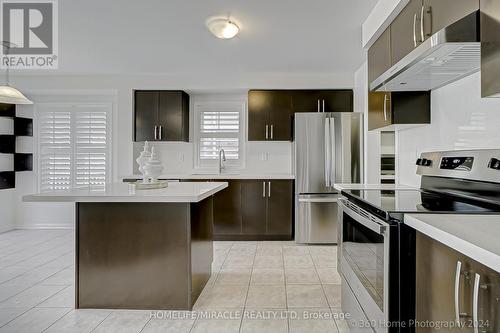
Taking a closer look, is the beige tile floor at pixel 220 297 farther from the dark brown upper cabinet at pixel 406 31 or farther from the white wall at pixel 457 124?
the dark brown upper cabinet at pixel 406 31

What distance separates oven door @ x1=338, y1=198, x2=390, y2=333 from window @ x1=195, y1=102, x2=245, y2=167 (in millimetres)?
3162

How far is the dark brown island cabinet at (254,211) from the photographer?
461cm

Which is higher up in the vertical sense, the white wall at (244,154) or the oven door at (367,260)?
the white wall at (244,154)

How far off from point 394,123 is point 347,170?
1.85 meters

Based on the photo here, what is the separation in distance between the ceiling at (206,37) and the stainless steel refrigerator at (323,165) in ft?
2.52

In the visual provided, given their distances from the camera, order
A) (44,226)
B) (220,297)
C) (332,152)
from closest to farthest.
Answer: (220,297)
(332,152)
(44,226)

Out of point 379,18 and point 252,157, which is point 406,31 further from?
point 252,157

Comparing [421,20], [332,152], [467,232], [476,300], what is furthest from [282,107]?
[476,300]

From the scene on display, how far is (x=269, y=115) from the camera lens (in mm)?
4867

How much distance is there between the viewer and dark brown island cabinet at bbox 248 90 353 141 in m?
4.82

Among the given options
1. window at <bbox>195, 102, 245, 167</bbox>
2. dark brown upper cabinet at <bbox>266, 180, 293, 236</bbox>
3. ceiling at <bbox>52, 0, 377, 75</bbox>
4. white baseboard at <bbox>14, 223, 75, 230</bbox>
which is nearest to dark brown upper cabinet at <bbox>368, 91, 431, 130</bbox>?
ceiling at <bbox>52, 0, 377, 75</bbox>

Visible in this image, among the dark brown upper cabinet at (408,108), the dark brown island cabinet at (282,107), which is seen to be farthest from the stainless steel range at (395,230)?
the dark brown island cabinet at (282,107)

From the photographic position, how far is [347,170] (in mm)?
4305

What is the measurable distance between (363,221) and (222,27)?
2189mm
